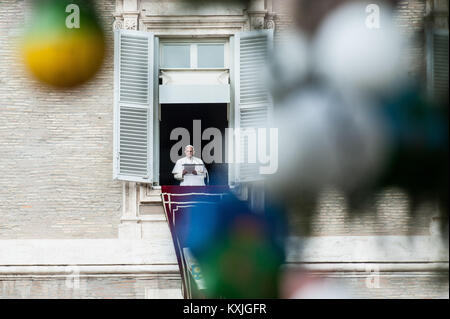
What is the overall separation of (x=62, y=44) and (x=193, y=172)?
3909mm

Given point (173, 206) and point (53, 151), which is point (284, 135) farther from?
point (53, 151)

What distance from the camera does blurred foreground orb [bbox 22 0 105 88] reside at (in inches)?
32.8

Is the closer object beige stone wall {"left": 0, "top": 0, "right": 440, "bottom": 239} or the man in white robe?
the man in white robe

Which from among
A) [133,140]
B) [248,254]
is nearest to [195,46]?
[133,140]

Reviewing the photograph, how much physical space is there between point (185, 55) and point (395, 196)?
4.75 m

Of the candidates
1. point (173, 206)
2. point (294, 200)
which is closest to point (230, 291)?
point (294, 200)

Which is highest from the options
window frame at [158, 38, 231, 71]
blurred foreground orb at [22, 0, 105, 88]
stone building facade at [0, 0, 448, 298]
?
window frame at [158, 38, 231, 71]

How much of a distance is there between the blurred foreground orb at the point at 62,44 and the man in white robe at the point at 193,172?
384 cm

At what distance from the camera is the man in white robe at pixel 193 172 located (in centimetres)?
487

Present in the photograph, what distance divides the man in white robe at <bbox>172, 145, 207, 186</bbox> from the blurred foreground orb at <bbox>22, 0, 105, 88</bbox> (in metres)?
3.84

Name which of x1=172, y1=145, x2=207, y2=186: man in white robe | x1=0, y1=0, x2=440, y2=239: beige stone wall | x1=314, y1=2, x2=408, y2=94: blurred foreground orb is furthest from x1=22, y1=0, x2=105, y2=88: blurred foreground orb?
x1=0, y1=0, x2=440, y2=239: beige stone wall

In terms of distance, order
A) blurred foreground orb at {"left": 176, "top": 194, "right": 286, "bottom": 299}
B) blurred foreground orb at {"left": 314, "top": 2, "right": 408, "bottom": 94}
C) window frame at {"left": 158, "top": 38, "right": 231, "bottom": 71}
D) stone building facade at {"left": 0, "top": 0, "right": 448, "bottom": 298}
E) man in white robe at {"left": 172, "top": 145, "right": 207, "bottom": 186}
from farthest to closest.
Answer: window frame at {"left": 158, "top": 38, "right": 231, "bottom": 71} < stone building facade at {"left": 0, "top": 0, "right": 448, "bottom": 298} < man in white robe at {"left": 172, "top": 145, "right": 207, "bottom": 186} < blurred foreground orb at {"left": 176, "top": 194, "right": 286, "bottom": 299} < blurred foreground orb at {"left": 314, "top": 2, "right": 408, "bottom": 94}

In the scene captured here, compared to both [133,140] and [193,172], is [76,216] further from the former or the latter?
[193,172]

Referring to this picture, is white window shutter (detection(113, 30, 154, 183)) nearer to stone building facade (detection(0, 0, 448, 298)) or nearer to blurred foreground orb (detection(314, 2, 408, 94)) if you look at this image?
stone building facade (detection(0, 0, 448, 298))
